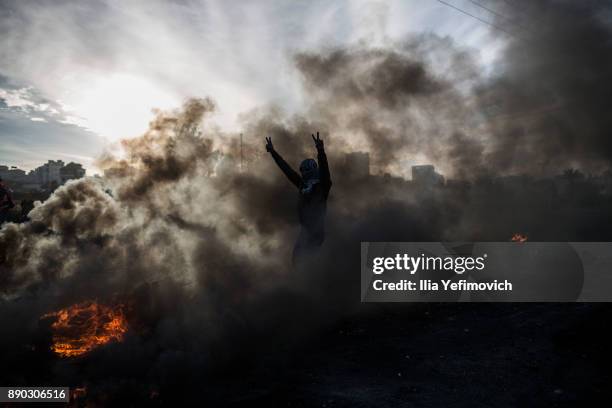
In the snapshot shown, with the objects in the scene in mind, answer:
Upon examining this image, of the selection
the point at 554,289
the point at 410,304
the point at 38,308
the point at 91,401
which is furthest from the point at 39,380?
the point at 554,289

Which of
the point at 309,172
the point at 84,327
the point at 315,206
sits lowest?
the point at 84,327

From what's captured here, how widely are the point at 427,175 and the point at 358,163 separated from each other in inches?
237

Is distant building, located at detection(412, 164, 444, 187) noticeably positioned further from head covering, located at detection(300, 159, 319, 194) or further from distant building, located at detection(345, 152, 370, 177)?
head covering, located at detection(300, 159, 319, 194)

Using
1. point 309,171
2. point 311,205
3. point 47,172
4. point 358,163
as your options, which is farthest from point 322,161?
point 47,172

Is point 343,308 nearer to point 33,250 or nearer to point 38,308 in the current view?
point 38,308

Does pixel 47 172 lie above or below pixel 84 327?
above

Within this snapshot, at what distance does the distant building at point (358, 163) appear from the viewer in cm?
1481

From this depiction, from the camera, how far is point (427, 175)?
63.3ft

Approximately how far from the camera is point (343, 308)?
644cm

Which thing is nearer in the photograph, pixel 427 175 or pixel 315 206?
pixel 315 206

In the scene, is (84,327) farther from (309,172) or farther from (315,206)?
(309,172)

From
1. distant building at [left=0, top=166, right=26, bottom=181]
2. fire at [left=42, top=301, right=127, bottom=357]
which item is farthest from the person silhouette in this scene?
distant building at [left=0, top=166, right=26, bottom=181]

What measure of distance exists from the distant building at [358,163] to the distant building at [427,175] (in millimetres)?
4065

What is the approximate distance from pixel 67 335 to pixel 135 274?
1.71 m
